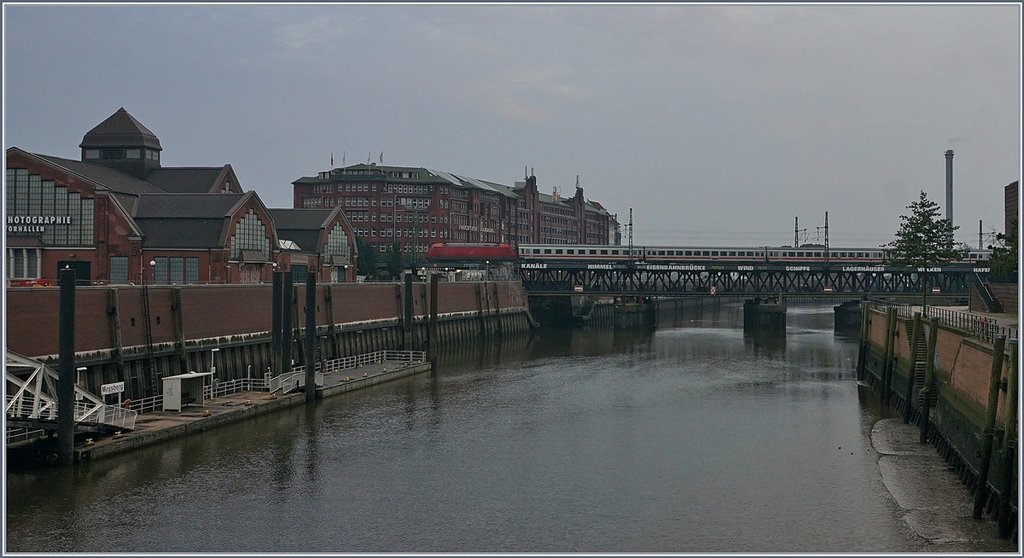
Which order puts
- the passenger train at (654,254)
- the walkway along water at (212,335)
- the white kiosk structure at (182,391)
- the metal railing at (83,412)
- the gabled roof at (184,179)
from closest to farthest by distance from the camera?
the metal railing at (83,412) < the walkway along water at (212,335) < the white kiosk structure at (182,391) < the gabled roof at (184,179) < the passenger train at (654,254)

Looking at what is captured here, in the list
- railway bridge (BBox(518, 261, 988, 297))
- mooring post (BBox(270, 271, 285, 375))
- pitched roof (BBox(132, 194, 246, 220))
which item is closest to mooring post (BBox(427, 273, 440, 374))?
pitched roof (BBox(132, 194, 246, 220))

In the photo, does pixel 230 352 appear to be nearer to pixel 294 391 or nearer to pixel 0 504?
pixel 294 391

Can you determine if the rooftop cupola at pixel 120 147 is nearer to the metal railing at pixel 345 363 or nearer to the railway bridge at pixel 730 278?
the metal railing at pixel 345 363

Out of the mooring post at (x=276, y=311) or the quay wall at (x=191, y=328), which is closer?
the quay wall at (x=191, y=328)

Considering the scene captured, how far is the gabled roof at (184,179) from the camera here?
109 meters

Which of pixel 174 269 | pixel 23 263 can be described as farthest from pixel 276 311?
pixel 23 263

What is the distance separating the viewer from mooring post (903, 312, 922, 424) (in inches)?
2136

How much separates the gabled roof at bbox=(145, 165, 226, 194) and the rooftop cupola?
4.44 feet

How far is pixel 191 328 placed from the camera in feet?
204

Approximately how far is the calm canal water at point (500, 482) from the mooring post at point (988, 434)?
89 cm

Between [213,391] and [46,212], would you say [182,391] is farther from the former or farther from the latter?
[46,212]

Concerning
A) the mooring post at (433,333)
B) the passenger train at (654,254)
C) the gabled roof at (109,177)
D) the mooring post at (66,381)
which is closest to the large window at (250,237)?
the gabled roof at (109,177)

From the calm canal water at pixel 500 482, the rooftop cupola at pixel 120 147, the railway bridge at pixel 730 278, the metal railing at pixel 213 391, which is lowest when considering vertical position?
the calm canal water at pixel 500 482

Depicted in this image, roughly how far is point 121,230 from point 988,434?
70.9 meters
